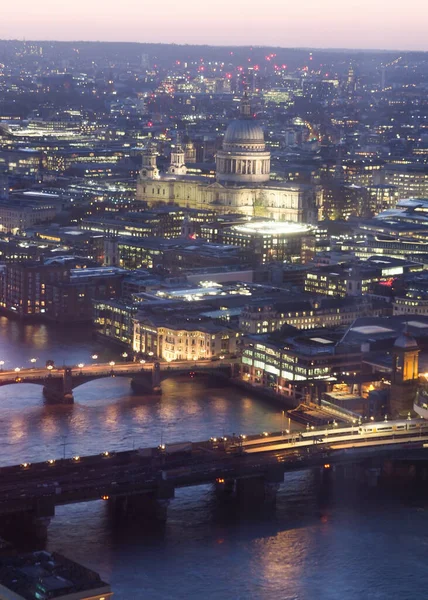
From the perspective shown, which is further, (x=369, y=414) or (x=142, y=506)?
(x=369, y=414)

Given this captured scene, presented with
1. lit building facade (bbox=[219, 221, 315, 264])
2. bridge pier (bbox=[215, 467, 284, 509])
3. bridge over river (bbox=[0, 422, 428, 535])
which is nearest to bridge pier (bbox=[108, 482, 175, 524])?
bridge over river (bbox=[0, 422, 428, 535])

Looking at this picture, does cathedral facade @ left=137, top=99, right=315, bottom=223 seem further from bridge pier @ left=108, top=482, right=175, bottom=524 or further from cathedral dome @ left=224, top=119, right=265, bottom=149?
bridge pier @ left=108, top=482, right=175, bottom=524

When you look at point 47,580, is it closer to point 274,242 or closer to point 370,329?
point 370,329

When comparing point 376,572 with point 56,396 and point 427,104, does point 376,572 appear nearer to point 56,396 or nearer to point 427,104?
point 56,396

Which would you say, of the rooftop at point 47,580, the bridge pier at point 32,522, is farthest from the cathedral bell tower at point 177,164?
the rooftop at point 47,580

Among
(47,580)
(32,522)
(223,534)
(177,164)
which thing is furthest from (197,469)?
(177,164)

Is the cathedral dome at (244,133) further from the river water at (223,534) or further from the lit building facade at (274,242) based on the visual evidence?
the river water at (223,534)

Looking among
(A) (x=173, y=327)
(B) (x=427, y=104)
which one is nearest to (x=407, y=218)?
(A) (x=173, y=327)
